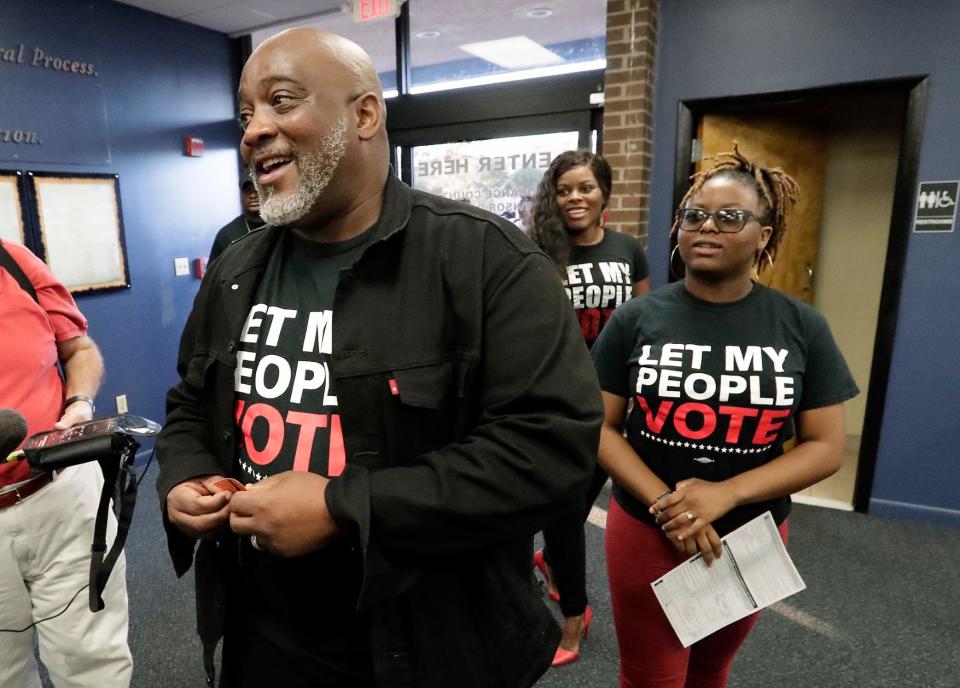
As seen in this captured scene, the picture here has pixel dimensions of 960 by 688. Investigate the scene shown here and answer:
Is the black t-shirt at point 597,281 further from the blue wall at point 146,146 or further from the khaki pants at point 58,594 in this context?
the blue wall at point 146,146

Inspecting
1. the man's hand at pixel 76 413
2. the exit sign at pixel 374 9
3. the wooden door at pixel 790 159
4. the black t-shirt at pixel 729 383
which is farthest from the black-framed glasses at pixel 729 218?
the exit sign at pixel 374 9

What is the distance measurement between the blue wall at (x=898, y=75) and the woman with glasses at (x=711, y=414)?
199cm

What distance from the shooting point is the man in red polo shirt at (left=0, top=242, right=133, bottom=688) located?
1502mm

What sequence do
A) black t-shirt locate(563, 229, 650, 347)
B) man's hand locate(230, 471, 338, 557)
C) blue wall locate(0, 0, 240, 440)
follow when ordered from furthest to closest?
1. blue wall locate(0, 0, 240, 440)
2. black t-shirt locate(563, 229, 650, 347)
3. man's hand locate(230, 471, 338, 557)

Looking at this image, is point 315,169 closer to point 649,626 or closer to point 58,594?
point 649,626

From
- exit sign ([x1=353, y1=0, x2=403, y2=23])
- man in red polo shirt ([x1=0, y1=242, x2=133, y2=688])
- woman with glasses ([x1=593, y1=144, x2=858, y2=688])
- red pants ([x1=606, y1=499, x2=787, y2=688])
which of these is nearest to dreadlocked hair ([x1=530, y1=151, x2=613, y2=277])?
Answer: woman with glasses ([x1=593, y1=144, x2=858, y2=688])

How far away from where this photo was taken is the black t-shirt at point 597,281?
2412 millimetres

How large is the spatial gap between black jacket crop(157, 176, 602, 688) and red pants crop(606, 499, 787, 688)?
439 millimetres

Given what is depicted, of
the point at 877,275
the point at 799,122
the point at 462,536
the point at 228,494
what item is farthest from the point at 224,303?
the point at 877,275

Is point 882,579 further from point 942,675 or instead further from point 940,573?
point 942,675

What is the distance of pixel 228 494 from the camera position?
901 millimetres

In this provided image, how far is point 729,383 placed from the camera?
4.32 ft

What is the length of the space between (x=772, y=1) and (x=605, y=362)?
8.26 ft

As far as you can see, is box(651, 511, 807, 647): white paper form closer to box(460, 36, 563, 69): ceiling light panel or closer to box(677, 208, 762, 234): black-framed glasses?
box(677, 208, 762, 234): black-framed glasses
